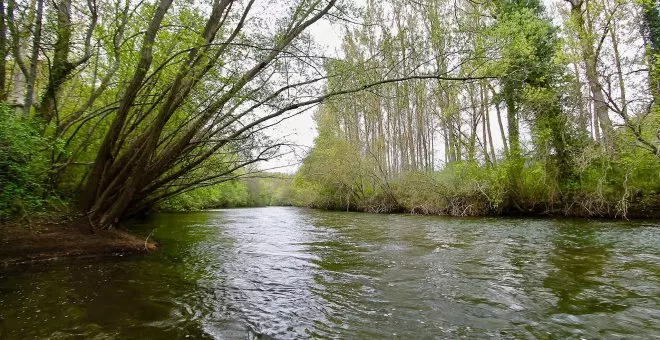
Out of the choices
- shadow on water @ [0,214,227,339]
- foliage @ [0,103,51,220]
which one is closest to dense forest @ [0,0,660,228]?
foliage @ [0,103,51,220]

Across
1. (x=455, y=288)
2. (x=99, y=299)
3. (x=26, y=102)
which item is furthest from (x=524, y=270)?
(x=26, y=102)

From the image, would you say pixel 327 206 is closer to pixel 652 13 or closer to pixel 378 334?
pixel 652 13

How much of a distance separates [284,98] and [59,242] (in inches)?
227

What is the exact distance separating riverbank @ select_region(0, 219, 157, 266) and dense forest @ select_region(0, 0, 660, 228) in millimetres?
333

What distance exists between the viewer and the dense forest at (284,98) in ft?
23.4

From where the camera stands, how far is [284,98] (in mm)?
8500

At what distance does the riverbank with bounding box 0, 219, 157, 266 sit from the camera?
6590mm

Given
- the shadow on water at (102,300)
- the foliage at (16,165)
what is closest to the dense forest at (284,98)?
the foliage at (16,165)

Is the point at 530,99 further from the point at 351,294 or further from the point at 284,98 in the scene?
the point at 351,294

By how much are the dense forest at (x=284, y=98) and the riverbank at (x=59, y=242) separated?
33cm

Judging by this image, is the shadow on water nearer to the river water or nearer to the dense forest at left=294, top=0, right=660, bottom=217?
the river water

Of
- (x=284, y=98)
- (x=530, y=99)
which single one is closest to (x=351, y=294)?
(x=284, y=98)

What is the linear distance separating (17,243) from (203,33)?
547cm

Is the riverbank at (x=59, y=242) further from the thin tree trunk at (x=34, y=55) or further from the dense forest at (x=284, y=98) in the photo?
the thin tree trunk at (x=34, y=55)
